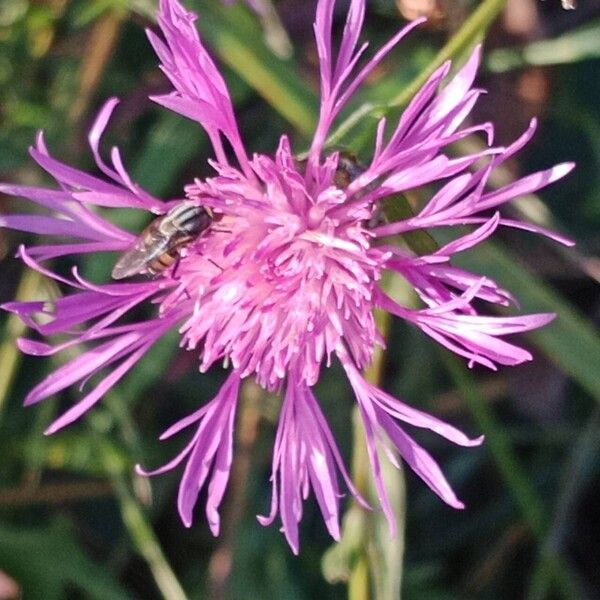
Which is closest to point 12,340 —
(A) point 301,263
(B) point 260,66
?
(B) point 260,66

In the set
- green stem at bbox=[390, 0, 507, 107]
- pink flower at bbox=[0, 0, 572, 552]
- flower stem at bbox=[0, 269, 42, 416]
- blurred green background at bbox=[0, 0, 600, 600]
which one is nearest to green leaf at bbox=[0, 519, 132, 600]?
blurred green background at bbox=[0, 0, 600, 600]

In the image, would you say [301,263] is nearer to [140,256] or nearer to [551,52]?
[140,256]

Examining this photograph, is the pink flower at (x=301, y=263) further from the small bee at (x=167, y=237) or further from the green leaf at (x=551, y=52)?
the green leaf at (x=551, y=52)

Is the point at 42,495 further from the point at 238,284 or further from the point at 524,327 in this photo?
the point at 524,327

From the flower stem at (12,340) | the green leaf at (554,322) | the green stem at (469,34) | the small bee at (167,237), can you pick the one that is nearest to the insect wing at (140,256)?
the small bee at (167,237)

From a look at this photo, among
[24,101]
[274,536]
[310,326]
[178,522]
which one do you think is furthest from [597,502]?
[24,101]

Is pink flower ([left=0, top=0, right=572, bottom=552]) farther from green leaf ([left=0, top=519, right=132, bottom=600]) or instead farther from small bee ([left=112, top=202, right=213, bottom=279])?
green leaf ([left=0, top=519, right=132, bottom=600])
